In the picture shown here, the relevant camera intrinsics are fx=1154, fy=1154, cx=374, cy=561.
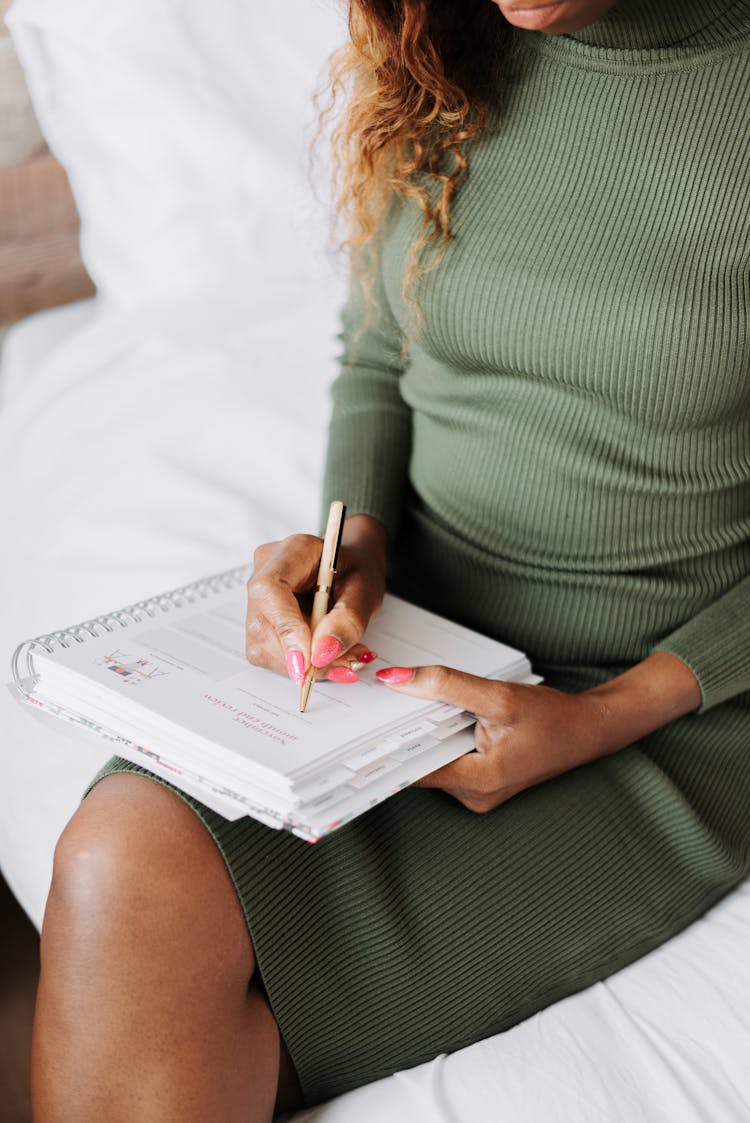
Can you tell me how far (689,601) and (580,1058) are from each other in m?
0.37

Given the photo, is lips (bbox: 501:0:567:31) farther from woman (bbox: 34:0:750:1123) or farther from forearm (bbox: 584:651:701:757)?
forearm (bbox: 584:651:701:757)

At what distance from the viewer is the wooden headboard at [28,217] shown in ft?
4.56

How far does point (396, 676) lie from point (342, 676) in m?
0.04

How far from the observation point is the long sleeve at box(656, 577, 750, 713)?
0.88 meters

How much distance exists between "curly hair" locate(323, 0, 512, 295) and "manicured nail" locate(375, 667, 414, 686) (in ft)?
1.07

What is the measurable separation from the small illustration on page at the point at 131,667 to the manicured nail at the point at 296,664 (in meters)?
0.08

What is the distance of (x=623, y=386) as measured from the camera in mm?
842

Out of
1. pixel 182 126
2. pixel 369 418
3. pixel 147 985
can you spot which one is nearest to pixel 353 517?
pixel 369 418

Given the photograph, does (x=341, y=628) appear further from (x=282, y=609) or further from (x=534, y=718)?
(x=534, y=718)

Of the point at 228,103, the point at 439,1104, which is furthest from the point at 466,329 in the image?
the point at 228,103

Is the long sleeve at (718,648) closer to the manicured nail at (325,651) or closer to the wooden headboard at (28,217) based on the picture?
the manicured nail at (325,651)

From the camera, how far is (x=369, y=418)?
105 centimetres

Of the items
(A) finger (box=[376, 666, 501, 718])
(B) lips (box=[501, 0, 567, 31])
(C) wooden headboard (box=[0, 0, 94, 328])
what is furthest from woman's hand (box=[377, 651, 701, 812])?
(C) wooden headboard (box=[0, 0, 94, 328])

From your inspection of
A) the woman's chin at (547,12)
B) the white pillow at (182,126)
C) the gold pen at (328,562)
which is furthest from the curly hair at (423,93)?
the white pillow at (182,126)
